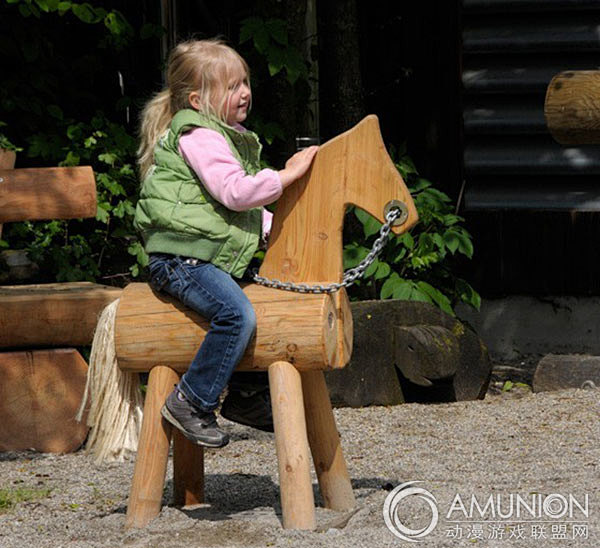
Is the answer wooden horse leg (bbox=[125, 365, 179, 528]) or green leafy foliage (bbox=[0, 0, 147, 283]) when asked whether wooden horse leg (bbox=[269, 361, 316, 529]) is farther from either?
green leafy foliage (bbox=[0, 0, 147, 283])

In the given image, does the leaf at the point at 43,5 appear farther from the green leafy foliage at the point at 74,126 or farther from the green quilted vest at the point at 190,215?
the green quilted vest at the point at 190,215

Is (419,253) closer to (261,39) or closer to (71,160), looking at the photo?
(261,39)

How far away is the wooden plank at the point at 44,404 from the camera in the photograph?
5316 mm

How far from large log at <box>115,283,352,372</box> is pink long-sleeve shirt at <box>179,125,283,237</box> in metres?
0.32

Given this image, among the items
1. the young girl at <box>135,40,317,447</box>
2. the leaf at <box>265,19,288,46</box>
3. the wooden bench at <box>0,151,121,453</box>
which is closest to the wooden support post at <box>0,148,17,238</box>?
the wooden bench at <box>0,151,121,453</box>

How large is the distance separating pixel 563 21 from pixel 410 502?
3832 mm

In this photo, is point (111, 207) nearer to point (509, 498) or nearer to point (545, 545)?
point (509, 498)

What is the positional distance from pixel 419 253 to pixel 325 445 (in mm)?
2705

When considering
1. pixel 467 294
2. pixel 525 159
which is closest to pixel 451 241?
pixel 467 294

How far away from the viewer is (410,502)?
13.2ft

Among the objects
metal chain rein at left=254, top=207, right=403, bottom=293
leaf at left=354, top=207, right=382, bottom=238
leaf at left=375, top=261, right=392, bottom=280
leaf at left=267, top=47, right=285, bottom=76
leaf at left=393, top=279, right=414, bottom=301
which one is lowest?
leaf at left=393, top=279, right=414, bottom=301

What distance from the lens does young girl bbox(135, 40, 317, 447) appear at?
372 centimetres

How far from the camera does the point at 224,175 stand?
3717mm

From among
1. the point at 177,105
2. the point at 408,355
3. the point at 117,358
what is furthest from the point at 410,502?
the point at 408,355
